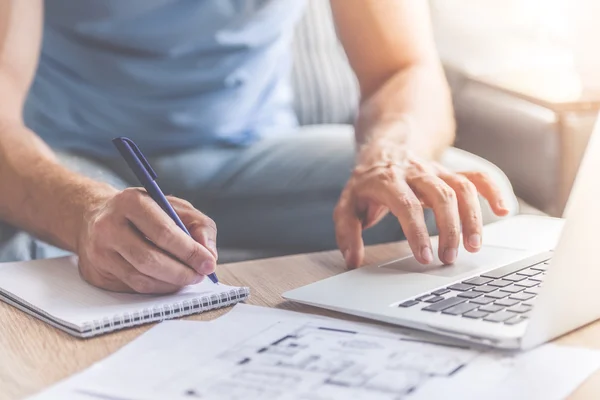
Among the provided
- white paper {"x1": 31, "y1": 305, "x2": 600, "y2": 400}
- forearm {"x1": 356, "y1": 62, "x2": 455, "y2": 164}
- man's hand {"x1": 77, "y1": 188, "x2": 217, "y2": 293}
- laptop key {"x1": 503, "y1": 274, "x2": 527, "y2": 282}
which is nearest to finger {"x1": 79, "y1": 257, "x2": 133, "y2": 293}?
man's hand {"x1": 77, "y1": 188, "x2": 217, "y2": 293}

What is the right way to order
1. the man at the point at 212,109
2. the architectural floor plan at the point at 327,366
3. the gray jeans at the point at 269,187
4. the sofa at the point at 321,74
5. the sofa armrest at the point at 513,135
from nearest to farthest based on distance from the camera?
the architectural floor plan at the point at 327,366 → the man at the point at 212,109 → the gray jeans at the point at 269,187 → the sofa at the point at 321,74 → the sofa armrest at the point at 513,135

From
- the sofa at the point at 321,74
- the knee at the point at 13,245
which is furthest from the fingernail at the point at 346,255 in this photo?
the sofa at the point at 321,74

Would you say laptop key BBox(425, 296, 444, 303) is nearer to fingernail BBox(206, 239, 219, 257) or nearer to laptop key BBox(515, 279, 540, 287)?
laptop key BBox(515, 279, 540, 287)

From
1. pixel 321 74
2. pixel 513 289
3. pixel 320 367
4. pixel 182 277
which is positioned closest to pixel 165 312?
pixel 182 277

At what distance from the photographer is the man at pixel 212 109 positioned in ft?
3.82

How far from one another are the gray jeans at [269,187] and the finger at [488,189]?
0.32m

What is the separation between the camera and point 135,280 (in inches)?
26.9

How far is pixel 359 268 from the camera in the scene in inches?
30.7

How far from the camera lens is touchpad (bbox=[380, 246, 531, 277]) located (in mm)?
738

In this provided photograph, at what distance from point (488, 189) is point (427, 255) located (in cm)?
21

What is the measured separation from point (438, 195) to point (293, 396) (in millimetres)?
387

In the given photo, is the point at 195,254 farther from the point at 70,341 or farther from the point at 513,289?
the point at 513,289

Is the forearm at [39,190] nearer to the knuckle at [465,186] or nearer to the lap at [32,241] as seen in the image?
the lap at [32,241]

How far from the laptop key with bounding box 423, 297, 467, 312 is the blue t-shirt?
741 mm
